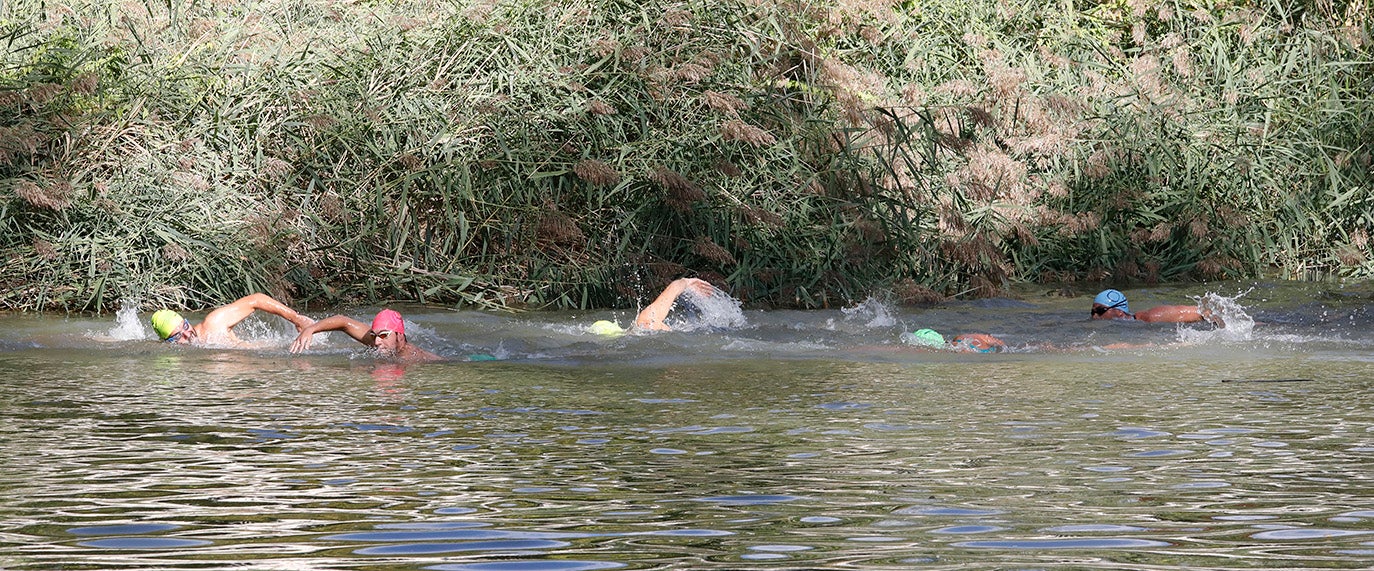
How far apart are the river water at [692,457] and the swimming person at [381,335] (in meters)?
0.12

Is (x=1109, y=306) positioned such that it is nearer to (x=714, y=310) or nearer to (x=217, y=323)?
(x=714, y=310)

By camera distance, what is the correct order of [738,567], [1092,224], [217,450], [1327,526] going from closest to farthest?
[738,567] → [1327,526] → [217,450] → [1092,224]

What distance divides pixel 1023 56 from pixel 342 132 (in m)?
7.03

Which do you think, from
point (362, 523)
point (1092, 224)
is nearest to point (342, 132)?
point (1092, 224)

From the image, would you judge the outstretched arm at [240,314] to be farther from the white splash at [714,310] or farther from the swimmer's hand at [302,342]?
the white splash at [714,310]

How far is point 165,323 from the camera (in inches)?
440

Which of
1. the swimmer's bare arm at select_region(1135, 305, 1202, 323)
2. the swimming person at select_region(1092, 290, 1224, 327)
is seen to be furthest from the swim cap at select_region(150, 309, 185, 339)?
the swimmer's bare arm at select_region(1135, 305, 1202, 323)

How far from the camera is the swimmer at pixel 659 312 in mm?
11578

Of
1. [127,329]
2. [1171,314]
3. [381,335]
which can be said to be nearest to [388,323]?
[381,335]

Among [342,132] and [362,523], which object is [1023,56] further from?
[362,523]

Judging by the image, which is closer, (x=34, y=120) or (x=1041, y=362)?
(x=1041, y=362)

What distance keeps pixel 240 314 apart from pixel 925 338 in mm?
4538

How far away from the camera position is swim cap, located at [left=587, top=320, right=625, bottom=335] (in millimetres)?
11438

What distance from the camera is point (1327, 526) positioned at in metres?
4.41
